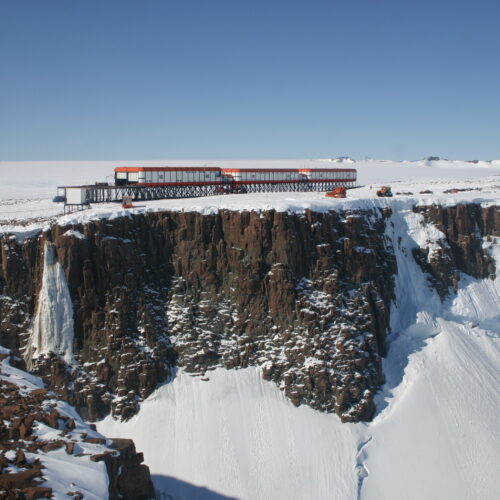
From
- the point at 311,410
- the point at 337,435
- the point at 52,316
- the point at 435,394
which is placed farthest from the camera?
the point at 52,316

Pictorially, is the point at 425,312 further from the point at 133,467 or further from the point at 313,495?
the point at 133,467

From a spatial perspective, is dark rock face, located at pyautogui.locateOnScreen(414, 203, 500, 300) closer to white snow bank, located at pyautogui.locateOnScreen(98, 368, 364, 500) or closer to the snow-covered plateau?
the snow-covered plateau

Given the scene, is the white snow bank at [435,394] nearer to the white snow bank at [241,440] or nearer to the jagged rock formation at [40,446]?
the white snow bank at [241,440]

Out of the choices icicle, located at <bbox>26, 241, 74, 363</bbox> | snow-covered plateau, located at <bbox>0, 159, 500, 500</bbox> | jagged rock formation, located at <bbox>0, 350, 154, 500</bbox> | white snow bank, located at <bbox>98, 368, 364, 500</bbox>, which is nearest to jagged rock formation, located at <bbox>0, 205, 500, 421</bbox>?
snow-covered plateau, located at <bbox>0, 159, 500, 500</bbox>

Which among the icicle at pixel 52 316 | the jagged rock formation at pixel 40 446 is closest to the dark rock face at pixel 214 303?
the icicle at pixel 52 316

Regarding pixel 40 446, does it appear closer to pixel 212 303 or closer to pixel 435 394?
pixel 212 303

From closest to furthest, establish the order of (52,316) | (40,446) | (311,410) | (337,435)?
(40,446) → (337,435) → (311,410) → (52,316)

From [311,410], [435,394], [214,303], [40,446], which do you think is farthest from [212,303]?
[40,446]
